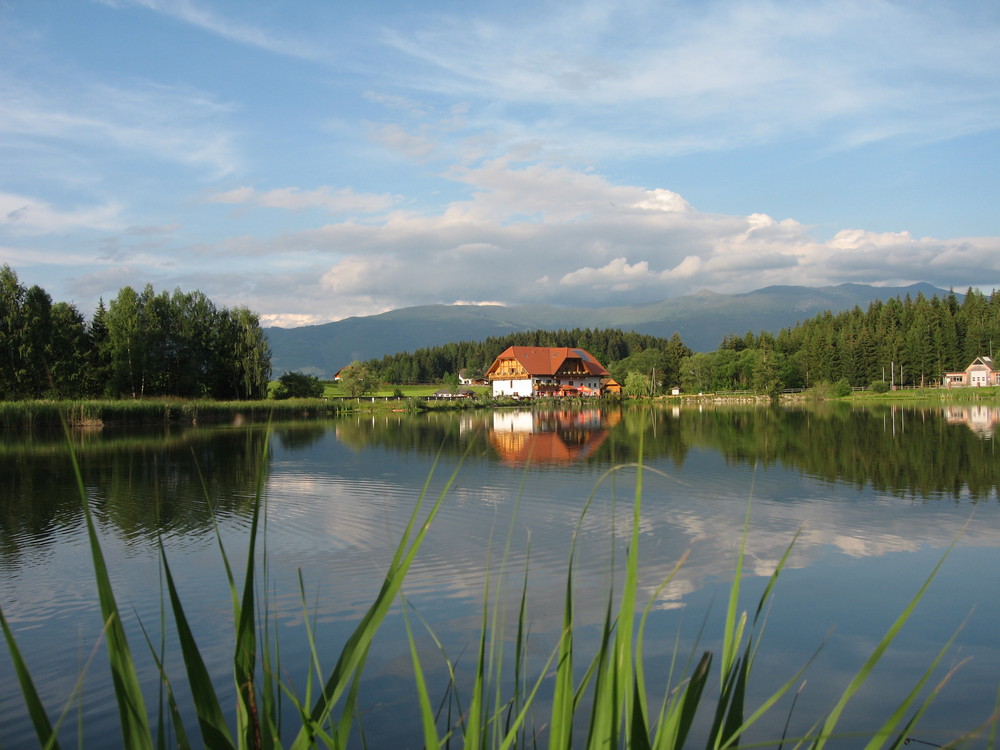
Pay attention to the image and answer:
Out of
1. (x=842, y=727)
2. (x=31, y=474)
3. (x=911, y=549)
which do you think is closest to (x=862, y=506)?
(x=911, y=549)

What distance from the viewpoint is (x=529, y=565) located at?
829 cm

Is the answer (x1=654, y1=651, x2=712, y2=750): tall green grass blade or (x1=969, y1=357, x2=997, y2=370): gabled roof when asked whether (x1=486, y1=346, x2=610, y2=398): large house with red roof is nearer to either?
(x1=969, y1=357, x2=997, y2=370): gabled roof

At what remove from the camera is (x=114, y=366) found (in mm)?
41781

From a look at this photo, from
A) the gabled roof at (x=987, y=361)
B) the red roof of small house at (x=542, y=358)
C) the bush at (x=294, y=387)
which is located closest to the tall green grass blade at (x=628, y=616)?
the bush at (x=294, y=387)

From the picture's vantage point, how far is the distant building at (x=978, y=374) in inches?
2945

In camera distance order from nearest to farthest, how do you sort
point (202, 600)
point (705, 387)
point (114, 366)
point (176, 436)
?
1. point (202, 600)
2. point (176, 436)
3. point (114, 366)
4. point (705, 387)

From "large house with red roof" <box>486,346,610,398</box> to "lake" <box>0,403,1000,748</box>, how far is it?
2259 inches

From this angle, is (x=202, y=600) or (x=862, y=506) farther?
(x=862, y=506)

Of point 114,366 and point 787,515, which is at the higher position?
point 114,366

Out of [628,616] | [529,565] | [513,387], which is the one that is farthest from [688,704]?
[513,387]

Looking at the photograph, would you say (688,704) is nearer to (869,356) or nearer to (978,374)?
(869,356)

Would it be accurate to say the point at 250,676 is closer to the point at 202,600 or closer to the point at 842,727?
the point at 842,727

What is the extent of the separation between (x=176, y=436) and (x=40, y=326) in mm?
16831

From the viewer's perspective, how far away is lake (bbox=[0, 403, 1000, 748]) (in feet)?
16.1
